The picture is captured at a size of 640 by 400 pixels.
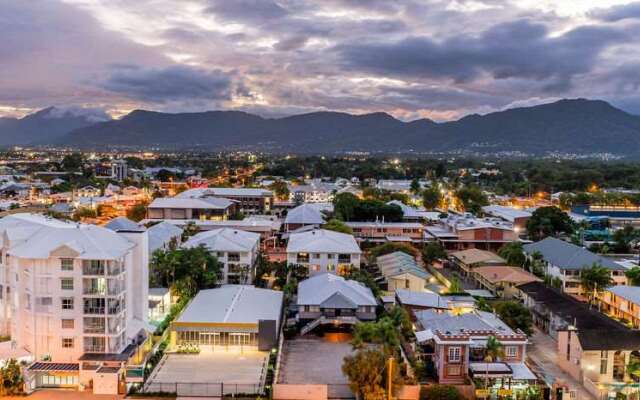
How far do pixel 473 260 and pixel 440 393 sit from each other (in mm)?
29048

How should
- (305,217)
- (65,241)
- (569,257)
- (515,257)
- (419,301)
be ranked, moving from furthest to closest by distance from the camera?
1. (305,217)
2. (515,257)
3. (569,257)
4. (419,301)
5. (65,241)

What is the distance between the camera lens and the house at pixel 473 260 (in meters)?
53.8

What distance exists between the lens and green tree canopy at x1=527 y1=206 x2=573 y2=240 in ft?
237

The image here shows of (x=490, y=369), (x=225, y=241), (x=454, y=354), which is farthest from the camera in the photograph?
(x=225, y=241)

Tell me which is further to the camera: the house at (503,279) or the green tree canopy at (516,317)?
the house at (503,279)

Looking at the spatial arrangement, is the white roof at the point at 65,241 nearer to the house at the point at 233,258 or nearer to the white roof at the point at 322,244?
the house at the point at 233,258

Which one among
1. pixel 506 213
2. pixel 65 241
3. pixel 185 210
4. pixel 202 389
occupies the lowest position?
pixel 202 389

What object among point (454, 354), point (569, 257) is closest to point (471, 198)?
point (569, 257)

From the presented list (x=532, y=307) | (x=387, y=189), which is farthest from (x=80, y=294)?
(x=387, y=189)

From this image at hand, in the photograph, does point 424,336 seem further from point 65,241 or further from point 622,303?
point 65,241

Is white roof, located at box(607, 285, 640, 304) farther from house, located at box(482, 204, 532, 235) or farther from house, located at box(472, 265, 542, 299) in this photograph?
house, located at box(482, 204, 532, 235)

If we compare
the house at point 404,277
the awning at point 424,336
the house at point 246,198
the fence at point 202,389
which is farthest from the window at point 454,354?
the house at point 246,198

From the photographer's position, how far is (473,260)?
180 ft

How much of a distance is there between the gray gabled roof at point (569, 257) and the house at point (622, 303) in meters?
3.42
